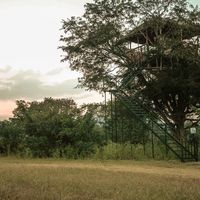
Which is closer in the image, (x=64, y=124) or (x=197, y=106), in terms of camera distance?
(x=64, y=124)

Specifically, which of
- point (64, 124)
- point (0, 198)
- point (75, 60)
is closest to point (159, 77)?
point (75, 60)

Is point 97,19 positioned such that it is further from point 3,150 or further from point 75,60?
point 3,150

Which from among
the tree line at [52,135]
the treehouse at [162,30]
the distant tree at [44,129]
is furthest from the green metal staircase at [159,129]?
the treehouse at [162,30]

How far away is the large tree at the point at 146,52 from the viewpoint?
127 ft

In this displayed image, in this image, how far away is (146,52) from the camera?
132ft

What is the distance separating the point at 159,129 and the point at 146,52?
8.67 metres

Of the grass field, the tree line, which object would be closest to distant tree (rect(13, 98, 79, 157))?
the tree line

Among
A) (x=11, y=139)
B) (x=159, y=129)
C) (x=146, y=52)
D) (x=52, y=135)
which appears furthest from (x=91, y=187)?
(x=146, y=52)

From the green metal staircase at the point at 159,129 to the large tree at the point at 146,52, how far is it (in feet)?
8.03

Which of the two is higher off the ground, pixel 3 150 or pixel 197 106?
pixel 197 106

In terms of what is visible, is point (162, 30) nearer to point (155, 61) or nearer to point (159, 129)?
point (155, 61)

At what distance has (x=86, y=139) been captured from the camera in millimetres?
31188

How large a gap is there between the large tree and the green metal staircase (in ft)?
8.03

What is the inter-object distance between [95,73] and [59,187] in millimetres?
29645
